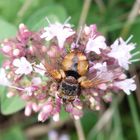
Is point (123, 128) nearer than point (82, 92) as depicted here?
No

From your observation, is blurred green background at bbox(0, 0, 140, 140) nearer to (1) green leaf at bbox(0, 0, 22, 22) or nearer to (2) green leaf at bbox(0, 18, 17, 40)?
(1) green leaf at bbox(0, 0, 22, 22)

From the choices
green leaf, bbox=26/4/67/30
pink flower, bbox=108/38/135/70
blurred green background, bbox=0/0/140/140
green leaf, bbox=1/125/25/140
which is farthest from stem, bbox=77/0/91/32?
green leaf, bbox=1/125/25/140

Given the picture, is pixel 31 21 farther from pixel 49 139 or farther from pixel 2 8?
pixel 49 139

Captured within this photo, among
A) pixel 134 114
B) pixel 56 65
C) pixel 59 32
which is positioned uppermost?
pixel 59 32

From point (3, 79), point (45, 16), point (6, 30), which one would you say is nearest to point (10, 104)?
point (3, 79)

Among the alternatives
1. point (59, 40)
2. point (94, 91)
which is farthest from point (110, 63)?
point (59, 40)

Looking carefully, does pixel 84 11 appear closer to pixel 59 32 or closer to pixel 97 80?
pixel 59 32
